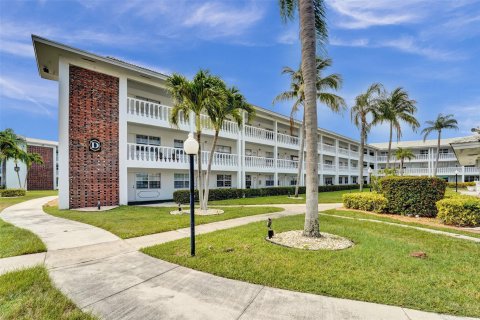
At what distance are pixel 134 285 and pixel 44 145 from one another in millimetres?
53622

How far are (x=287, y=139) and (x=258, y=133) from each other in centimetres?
546

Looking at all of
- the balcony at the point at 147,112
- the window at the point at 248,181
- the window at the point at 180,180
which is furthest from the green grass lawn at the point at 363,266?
the window at the point at 248,181

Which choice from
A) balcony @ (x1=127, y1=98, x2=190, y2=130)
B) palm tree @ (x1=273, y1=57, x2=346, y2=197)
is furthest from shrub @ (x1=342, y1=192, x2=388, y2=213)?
balcony @ (x1=127, y1=98, x2=190, y2=130)

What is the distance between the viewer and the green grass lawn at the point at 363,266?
4.07 metres

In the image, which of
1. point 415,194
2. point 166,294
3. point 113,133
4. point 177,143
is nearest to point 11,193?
point 113,133

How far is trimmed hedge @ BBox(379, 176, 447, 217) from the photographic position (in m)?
12.0

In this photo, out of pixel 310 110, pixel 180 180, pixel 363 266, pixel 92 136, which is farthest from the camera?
pixel 180 180

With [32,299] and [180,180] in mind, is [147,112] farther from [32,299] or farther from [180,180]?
[32,299]

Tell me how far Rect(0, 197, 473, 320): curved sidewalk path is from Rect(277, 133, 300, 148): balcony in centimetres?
2385

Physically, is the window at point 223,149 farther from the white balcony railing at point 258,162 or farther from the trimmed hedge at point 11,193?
the trimmed hedge at point 11,193

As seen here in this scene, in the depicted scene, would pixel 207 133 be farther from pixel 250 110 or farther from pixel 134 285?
pixel 134 285

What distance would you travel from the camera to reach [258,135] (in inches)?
1012

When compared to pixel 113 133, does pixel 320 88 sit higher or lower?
higher

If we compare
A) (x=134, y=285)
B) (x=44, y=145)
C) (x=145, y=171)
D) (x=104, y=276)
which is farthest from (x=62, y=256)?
(x=44, y=145)
